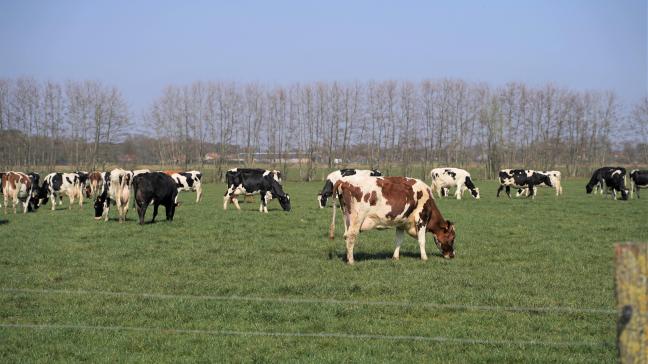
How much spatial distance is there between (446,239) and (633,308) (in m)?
10.6

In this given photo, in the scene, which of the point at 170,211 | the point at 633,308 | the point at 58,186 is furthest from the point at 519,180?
the point at 633,308

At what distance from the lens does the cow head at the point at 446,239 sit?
561 inches

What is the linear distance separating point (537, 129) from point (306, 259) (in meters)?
85.4

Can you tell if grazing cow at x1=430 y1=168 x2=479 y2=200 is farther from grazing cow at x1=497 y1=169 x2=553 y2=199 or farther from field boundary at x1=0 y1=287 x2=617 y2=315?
field boundary at x1=0 y1=287 x2=617 y2=315

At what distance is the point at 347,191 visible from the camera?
1355cm

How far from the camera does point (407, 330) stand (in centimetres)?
834

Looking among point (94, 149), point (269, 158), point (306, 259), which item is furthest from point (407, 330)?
point (269, 158)

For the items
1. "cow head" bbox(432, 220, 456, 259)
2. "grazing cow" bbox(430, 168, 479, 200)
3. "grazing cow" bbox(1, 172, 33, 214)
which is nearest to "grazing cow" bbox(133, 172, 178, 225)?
"grazing cow" bbox(1, 172, 33, 214)

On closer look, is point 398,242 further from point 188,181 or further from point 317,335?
point 188,181

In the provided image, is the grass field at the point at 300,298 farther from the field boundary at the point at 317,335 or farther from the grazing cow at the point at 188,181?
the grazing cow at the point at 188,181

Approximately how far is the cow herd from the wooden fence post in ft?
31.8

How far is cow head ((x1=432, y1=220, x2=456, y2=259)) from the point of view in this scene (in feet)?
46.8

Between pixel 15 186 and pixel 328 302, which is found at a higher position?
pixel 15 186

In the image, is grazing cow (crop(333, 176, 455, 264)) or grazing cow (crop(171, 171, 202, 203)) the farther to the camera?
grazing cow (crop(171, 171, 202, 203))
